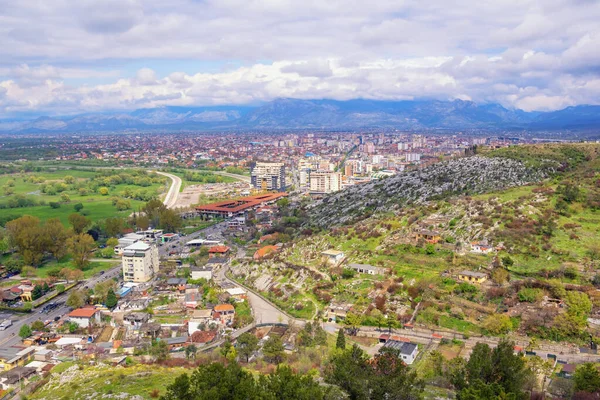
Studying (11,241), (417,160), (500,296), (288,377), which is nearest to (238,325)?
(288,377)

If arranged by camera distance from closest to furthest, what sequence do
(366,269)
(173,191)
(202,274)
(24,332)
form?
(24,332) → (366,269) → (202,274) → (173,191)

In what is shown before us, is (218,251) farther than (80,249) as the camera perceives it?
Yes

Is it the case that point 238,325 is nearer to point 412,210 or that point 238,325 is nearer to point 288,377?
point 288,377

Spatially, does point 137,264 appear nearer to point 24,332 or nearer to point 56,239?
point 24,332

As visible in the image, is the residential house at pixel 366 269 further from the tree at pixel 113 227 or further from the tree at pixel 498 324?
the tree at pixel 113 227

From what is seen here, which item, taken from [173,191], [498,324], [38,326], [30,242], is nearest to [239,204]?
[173,191]

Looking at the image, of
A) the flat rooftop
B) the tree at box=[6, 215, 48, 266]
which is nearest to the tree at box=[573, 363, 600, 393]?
the tree at box=[6, 215, 48, 266]
